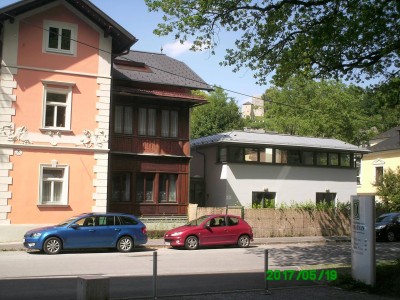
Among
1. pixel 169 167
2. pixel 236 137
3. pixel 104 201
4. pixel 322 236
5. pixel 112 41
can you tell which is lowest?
pixel 322 236

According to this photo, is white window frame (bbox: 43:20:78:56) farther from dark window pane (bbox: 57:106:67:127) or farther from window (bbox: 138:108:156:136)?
window (bbox: 138:108:156:136)

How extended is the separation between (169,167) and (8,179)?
8.57m

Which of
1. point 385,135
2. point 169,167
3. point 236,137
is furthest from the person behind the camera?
point 385,135

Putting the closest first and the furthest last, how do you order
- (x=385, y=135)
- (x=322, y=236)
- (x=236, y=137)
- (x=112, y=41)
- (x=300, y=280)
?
(x=300, y=280), (x=112, y=41), (x=322, y=236), (x=236, y=137), (x=385, y=135)

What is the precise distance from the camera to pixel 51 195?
22938 millimetres

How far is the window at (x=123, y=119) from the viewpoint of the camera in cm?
2627

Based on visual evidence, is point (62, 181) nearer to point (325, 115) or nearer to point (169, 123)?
point (169, 123)

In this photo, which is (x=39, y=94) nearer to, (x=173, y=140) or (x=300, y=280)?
(x=173, y=140)

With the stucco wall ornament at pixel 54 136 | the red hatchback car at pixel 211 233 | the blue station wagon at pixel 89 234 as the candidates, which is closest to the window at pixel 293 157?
the red hatchback car at pixel 211 233

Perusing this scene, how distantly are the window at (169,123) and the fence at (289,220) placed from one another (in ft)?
13.6

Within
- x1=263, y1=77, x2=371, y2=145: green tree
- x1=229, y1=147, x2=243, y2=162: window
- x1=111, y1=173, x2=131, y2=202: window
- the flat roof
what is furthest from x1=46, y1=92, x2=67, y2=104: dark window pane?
x1=263, y1=77, x2=371, y2=145: green tree

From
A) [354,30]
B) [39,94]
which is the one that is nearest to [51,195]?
[39,94]

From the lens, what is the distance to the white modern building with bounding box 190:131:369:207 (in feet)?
101

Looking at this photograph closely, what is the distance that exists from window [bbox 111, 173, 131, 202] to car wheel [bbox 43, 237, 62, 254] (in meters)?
7.82
